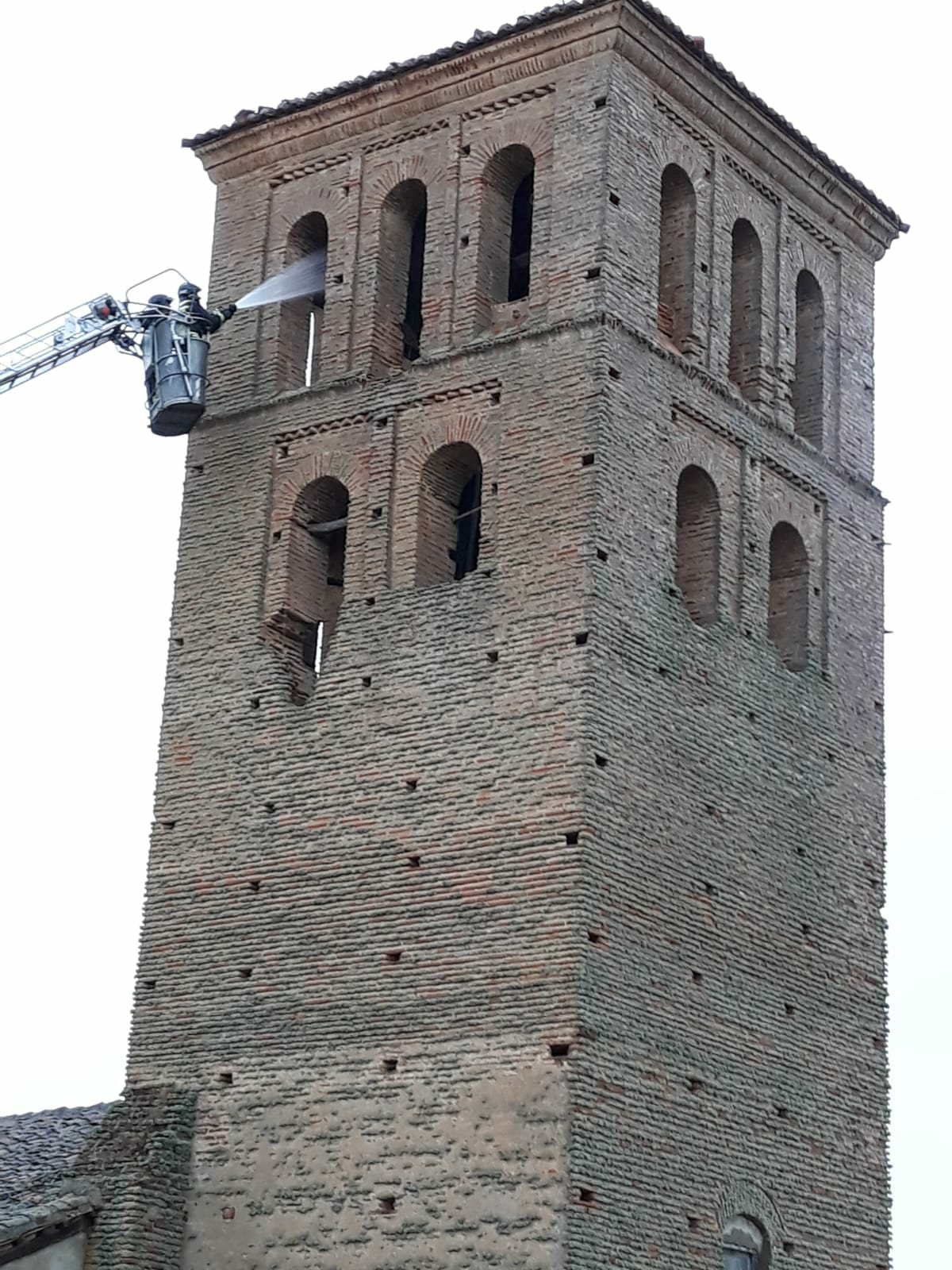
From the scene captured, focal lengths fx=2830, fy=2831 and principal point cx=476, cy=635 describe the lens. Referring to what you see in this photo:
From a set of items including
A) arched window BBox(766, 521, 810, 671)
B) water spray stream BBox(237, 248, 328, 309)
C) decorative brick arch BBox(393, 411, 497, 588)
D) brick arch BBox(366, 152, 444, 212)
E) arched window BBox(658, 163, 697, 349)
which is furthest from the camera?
water spray stream BBox(237, 248, 328, 309)

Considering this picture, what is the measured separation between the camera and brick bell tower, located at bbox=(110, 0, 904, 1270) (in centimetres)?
2012

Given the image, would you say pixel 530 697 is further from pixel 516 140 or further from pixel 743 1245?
pixel 516 140

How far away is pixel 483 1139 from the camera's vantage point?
19625 millimetres

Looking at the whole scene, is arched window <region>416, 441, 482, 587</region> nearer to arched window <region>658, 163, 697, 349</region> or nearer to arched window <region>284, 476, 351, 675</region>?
arched window <region>284, 476, 351, 675</region>

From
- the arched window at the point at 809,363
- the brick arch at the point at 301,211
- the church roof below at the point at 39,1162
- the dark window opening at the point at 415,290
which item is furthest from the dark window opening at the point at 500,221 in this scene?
the church roof below at the point at 39,1162

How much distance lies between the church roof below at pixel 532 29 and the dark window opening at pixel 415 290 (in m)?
1.21

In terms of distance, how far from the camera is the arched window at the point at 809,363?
80.0 ft

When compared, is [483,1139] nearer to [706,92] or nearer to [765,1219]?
[765,1219]

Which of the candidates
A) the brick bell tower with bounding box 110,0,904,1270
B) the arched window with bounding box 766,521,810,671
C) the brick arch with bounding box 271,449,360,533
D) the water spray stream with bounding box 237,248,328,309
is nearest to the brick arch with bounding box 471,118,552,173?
the brick bell tower with bounding box 110,0,904,1270

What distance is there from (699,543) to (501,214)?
3281mm

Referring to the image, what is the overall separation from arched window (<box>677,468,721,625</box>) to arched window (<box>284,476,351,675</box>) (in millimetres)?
2735

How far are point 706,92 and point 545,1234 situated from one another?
9.83m

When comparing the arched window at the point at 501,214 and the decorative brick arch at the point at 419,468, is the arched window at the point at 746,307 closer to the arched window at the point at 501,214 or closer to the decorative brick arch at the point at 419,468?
the arched window at the point at 501,214

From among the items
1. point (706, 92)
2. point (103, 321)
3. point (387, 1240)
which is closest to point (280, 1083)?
point (387, 1240)
